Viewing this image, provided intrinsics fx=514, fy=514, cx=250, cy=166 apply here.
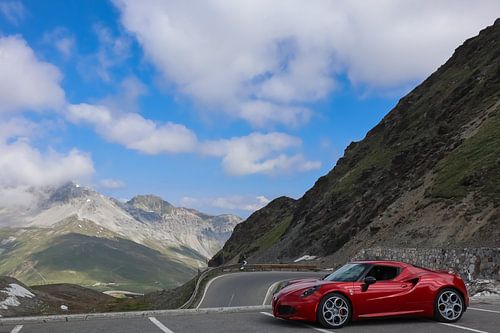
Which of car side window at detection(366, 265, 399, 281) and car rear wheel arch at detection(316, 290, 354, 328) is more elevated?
car side window at detection(366, 265, 399, 281)

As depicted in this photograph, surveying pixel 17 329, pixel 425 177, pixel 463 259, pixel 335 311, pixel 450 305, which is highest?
pixel 425 177

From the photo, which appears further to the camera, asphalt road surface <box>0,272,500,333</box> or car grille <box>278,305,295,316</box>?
car grille <box>278,305,295,316</box>

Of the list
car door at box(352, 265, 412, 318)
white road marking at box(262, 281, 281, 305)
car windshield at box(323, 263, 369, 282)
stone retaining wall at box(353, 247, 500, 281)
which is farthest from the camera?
white road marking at box(262, 281, 281, 305)

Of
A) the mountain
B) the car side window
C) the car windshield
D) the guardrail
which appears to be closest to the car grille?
the car windshield

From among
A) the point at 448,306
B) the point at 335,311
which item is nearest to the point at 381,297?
the point at 335,311

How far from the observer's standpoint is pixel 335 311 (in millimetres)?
10945

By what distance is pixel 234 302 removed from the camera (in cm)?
2733

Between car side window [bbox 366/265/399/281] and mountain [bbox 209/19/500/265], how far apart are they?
17125mm

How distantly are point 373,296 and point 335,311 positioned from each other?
0.92 metres

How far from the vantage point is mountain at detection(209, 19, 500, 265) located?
34.4m

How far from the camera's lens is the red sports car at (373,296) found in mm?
10969

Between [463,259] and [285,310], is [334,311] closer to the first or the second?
[285,310]

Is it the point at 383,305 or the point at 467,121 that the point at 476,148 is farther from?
the point at 383,305

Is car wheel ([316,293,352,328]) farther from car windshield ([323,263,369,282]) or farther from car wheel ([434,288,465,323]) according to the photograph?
car wheel ([434,288,465,323])
